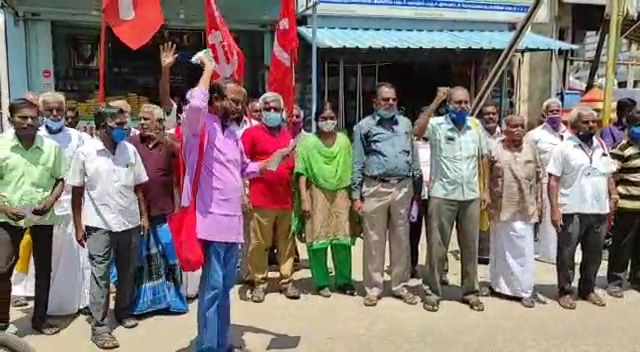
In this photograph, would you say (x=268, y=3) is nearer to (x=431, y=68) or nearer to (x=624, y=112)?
(x=431, y=68)

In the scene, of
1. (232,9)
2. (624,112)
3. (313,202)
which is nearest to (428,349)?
(313,202)

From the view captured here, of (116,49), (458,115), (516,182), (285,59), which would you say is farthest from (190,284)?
(116,49)

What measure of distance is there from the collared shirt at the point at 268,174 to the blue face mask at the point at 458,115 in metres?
1.39

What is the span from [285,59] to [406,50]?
4283 millimetres

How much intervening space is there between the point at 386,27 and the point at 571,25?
4.40 meters

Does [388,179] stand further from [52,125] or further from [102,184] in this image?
[52,125]

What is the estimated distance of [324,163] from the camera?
5938 mm

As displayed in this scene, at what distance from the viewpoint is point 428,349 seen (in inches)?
190

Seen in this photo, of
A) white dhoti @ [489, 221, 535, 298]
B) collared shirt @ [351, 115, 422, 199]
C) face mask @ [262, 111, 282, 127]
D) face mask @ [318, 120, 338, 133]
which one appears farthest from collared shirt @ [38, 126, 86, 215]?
white dhoti @ [489, 221, 535, 298]

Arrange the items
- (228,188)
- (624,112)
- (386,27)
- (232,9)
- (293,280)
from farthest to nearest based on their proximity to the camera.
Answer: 1. (386,27)
2. (232,9)
3. (624,112)
4. (293,280)
5. (228,188)

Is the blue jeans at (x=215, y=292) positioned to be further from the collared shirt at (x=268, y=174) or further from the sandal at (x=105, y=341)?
the collared shirt at (x=268, y=174)

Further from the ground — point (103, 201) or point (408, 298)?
point (103, 201)

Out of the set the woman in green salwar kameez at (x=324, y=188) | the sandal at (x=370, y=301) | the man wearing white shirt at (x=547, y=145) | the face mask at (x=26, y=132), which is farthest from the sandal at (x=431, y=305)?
the face mask at (x=26, y=132)

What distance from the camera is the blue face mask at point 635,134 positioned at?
236 inches
